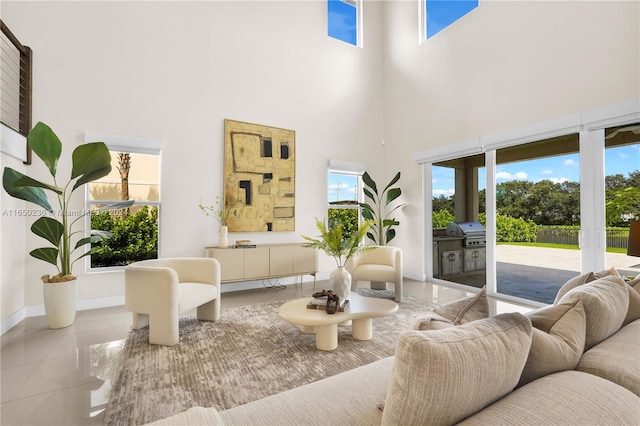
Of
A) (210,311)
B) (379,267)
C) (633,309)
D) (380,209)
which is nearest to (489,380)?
(633,309)

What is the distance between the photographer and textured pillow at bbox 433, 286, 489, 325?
1.15 metres

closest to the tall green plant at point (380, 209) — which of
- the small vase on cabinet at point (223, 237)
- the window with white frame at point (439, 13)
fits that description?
the small vase on cabinet at point (223, 237)

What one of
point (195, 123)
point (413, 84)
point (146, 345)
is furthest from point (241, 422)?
point (413, 84)

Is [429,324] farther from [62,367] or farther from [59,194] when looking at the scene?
[59,194]

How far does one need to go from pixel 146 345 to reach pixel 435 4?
6.76 metres

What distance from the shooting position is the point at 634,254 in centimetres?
258

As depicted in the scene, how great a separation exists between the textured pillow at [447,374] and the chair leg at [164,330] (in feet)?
8.33

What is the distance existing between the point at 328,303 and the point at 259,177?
297 cm

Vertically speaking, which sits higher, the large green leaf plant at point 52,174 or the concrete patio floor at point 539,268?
the large green leaf plant at point 52,174

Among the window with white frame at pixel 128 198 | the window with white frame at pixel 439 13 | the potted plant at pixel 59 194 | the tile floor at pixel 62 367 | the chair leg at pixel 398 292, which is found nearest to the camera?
the tile floor at pixel 62 367

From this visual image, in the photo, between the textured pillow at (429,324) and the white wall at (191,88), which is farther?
the white wall at (191,88)

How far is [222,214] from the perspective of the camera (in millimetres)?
4828

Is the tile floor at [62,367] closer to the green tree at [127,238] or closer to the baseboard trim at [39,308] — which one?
the baseboard trim at [39,308]

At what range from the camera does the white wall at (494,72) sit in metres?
3.48
